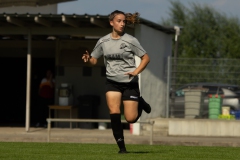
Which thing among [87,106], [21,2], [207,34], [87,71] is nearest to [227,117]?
[87,106]

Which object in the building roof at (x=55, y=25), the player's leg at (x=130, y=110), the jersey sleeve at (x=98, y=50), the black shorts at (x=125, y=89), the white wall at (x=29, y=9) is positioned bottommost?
A: the player's leg at (x=130, y=110)

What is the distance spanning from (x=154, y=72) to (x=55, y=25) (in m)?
3.30

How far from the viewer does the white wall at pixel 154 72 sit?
23.2m

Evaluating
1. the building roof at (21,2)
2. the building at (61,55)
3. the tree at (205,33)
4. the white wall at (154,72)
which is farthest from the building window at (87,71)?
the tree at (205,33)

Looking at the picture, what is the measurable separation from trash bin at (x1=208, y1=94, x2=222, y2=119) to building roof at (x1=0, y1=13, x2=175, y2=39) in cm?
277

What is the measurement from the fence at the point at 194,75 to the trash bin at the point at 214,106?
0.27 metres

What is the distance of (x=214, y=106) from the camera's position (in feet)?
78.7

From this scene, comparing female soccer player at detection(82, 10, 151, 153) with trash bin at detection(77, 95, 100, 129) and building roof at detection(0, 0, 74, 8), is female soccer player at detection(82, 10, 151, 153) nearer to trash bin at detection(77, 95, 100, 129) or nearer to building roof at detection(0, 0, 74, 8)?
trash bin at detection(77, 95, 100, 129)

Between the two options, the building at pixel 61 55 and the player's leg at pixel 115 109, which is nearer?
the player's leg at pixel 115 109

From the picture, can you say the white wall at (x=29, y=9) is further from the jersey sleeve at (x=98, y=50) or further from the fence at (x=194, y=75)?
the jersey sleeve at (x=98, y=50)

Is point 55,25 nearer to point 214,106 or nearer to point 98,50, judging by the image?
point 214,106

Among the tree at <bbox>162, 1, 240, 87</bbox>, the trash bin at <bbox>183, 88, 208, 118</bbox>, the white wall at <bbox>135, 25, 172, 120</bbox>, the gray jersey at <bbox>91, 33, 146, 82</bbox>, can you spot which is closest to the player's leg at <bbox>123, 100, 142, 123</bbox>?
the gray jersey at <bbox>91, 33, 146, 82</bbox>

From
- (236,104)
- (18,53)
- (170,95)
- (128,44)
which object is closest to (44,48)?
A: (18,53)

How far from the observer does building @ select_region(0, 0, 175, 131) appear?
74.6ft
